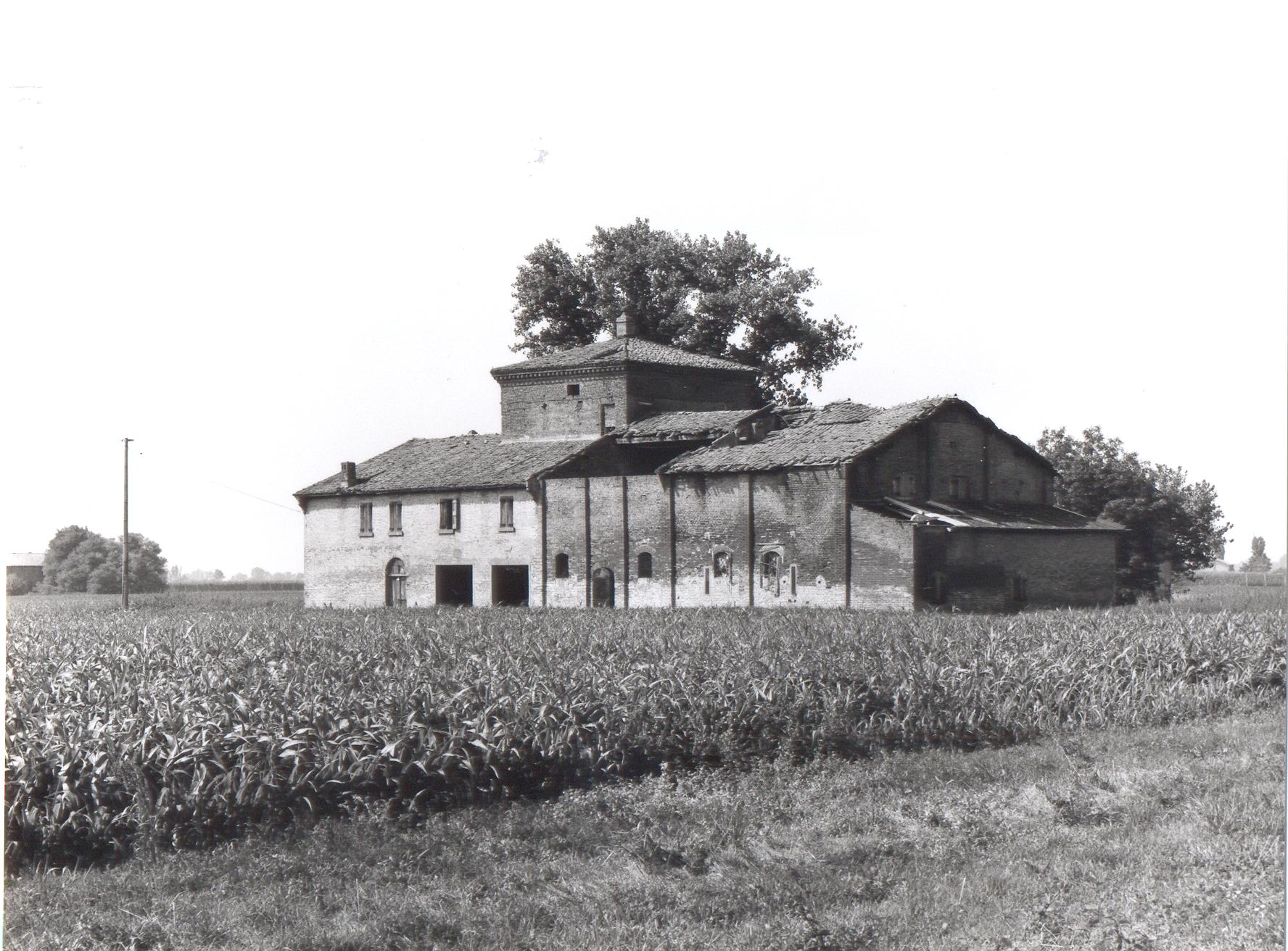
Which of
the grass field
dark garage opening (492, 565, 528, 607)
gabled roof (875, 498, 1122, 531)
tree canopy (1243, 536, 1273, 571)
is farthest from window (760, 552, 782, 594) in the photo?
the grass field

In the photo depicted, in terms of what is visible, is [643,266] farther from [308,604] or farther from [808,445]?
[308,604]

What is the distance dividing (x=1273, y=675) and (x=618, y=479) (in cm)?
2247

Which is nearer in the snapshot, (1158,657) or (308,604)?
(1158,657)

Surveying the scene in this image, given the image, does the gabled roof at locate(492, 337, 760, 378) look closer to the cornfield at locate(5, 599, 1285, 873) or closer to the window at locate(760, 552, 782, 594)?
the window at locate(760, 552, 782, 594)

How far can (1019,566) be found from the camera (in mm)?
33531

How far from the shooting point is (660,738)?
39.3ft

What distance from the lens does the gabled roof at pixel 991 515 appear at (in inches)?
1254

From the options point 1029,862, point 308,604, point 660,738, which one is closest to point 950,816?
point 1029,862

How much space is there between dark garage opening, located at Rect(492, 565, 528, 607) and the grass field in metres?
23.3

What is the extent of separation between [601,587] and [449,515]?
264 inches

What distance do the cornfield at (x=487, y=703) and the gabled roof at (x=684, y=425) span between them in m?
16.5

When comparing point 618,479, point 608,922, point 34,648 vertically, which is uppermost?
point 618,479

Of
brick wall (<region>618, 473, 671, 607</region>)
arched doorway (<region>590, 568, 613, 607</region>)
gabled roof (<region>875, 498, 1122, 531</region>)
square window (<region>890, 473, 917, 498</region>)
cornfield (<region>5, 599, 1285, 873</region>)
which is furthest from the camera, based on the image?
arched doorway (<region>590, 568, 613, 607</region>)

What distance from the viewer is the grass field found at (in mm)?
7441
